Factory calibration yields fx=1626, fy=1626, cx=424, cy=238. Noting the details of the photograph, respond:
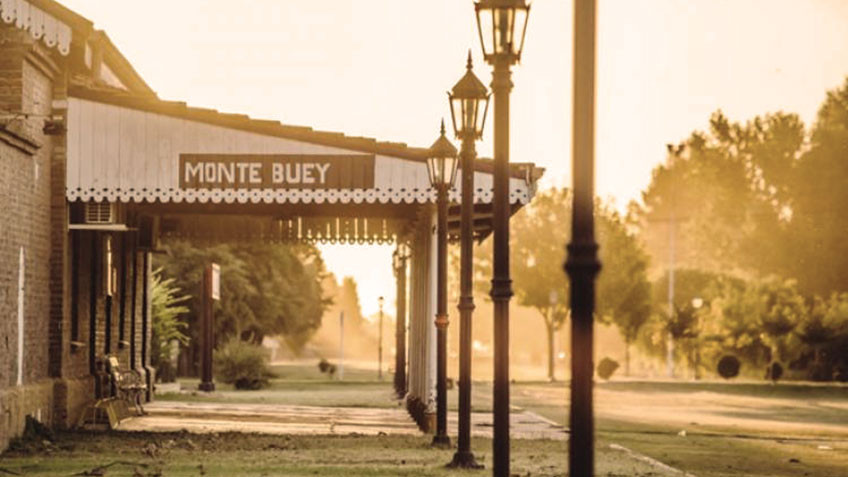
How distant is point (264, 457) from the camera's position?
18859 mm

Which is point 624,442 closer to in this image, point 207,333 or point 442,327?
point 442,327

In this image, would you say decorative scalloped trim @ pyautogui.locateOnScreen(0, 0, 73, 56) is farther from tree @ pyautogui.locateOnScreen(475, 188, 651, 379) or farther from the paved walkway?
tree @ pyautogui.locateOnScreen(475, 188, 651, 379)

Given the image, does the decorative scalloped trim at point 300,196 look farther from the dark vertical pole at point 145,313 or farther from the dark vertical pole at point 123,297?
the dark vertical pole at point 145,313

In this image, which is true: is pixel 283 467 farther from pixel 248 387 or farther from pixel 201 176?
pixel 248 387

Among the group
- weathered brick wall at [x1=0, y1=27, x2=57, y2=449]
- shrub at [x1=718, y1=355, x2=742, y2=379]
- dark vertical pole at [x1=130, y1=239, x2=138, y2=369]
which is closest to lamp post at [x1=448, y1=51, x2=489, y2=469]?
weathered brick wall at [x1=0, y1=27, x2=57, y2=449]

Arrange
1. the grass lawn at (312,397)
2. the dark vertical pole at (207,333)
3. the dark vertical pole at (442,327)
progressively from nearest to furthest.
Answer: the dark vertical pole at (442,327)
the grass lawn at (312,397)
the dark vertical pole at (207,333)

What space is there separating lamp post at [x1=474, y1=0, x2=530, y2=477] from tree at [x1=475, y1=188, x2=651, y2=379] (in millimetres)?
56400

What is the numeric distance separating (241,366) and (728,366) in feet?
67.3

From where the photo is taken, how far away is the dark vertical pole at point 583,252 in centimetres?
716

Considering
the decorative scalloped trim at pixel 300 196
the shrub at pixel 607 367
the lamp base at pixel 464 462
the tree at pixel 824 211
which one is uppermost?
the tree at pixel 824 211

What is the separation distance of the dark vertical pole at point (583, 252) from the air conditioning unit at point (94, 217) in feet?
55.2

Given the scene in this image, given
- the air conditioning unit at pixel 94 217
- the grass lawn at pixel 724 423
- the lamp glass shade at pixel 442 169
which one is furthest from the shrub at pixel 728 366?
the lamp glass shade at pixel 442 169

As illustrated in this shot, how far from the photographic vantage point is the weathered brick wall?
19.4 m

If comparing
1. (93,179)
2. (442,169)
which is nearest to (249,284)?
(93,179)
